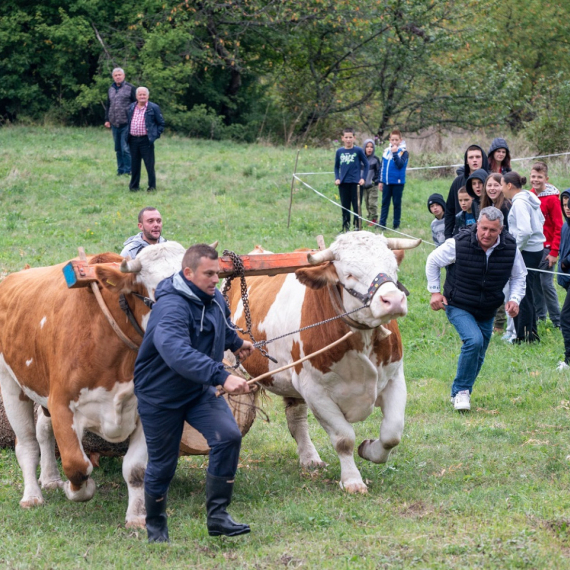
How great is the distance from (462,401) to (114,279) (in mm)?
3991

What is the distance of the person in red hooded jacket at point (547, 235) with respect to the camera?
35.0ft

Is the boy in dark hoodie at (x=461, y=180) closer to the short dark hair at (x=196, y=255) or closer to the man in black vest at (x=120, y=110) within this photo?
the short dark hair at (x=196, y=255)

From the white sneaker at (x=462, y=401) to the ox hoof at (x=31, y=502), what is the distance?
3.95 m

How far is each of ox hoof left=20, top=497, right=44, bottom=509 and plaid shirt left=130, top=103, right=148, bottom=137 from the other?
12029mm

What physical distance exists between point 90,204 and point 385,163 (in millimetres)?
Answer: 5973

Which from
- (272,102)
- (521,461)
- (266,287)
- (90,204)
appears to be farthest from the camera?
(272,102)

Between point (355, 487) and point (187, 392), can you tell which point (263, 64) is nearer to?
point (355, 487)

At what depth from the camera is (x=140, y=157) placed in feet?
59.3

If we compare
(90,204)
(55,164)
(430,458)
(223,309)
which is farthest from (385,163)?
(223,309)

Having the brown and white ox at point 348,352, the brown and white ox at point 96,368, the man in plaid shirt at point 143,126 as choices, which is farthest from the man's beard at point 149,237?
the man in plaid shirt at point 143,126

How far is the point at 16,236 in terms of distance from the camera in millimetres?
15352

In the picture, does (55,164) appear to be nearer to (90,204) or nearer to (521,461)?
(90,204)

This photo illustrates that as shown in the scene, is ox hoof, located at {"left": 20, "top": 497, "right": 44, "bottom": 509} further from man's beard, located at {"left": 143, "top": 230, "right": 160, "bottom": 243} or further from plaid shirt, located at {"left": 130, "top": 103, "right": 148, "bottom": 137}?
plaid shirt, located at {"left": 130, "top": 103, "right": 148, "bottom": 137}

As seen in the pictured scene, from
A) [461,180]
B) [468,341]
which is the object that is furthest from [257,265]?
[461,180]
